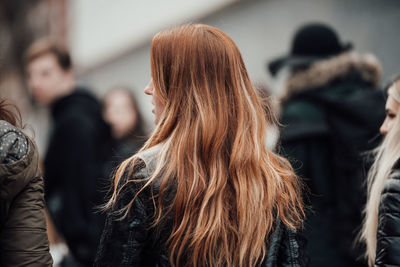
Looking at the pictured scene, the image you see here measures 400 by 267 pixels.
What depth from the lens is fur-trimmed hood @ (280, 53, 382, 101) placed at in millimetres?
4125

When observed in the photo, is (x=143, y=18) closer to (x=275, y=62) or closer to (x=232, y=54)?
(x=275, y=62)

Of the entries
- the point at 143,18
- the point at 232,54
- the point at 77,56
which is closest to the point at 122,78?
the point at 143,18

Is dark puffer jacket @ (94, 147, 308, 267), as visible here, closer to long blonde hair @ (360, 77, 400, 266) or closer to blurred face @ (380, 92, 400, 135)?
long blonde hair @ (360, 77, 400, 266)

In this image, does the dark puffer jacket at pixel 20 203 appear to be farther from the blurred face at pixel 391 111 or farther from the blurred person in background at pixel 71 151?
the blurred person in background at pixel 71 151

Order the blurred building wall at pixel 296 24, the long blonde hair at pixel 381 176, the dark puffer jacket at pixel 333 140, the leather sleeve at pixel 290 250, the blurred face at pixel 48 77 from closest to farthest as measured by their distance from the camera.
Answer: the leather sleeve at pixel 290 250, the long blonde hair at pixel 381 176, the dark puffer jacket at pixel 333 140, the blurred face at pixel 48 77, the blurred building wall at pixel 296 24

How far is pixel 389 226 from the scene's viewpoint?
240cm

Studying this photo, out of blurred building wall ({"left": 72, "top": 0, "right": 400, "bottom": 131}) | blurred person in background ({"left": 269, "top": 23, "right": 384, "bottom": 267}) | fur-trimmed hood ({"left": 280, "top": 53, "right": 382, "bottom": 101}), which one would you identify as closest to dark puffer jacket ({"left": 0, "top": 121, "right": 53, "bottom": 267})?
blurred person in background ({"left": 269, "top": 23, "right": 384, "bottom": 267})

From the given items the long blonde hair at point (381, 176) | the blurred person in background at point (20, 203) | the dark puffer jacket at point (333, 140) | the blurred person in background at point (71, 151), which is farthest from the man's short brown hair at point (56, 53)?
the long blonde hair at point (381, 176)

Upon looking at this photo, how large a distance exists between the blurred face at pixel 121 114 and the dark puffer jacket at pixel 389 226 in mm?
4233

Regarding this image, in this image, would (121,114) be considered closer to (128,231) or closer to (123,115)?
(123,115)

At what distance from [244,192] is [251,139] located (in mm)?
215

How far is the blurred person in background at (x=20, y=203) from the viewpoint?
207cm

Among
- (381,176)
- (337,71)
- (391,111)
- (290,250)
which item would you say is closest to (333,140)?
(337,71)

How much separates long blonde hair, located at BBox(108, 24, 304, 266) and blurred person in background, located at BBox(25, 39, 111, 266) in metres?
2.33
